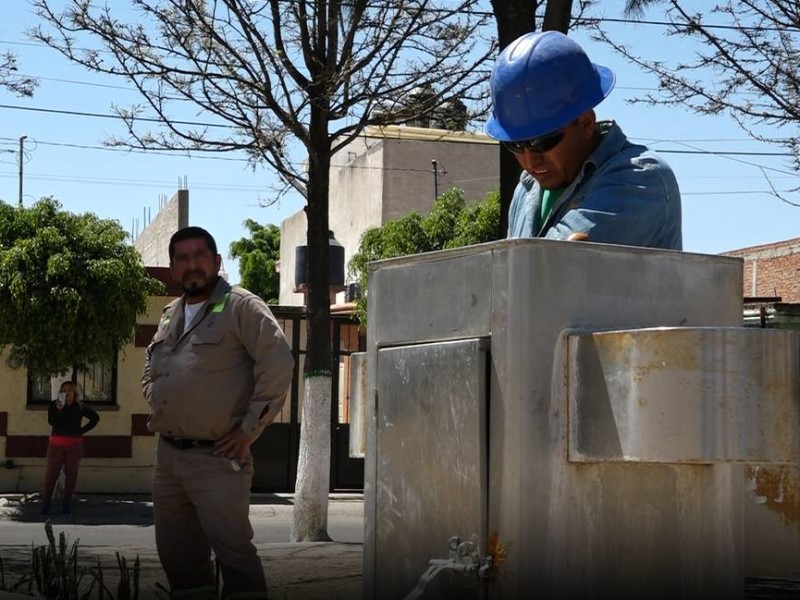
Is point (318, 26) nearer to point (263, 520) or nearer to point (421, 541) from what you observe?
point (263, 520)

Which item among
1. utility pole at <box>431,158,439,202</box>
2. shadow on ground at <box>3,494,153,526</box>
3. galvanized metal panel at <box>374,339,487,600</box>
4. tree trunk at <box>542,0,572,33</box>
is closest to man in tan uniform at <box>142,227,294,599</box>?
galvanized metal panel at <box>374,339,487,600</box>

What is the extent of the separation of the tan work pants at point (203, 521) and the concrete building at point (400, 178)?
99.8 ft

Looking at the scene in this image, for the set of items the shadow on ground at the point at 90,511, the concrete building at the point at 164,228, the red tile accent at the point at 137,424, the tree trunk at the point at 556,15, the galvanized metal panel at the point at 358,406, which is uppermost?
the concrete building at the point at 164,228

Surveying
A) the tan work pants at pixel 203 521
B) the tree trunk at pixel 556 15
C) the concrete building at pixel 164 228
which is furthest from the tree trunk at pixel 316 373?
the concrete building at pixel 164 228

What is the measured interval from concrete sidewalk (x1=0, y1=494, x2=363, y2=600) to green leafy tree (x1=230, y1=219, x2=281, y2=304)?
35721 millimetres

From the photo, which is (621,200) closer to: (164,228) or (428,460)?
(428,460)

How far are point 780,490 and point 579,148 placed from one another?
1.14 metres

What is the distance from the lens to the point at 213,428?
530 centimetres

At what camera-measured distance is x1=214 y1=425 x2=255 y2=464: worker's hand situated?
5.27 metres

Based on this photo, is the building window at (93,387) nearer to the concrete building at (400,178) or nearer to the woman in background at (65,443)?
the woman in background at (65,443)

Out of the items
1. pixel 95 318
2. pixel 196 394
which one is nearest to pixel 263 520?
pixel 95 318

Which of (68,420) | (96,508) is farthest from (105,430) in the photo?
Result: (68,420)

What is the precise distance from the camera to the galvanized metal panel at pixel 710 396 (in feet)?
8.31

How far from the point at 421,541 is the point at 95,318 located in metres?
16.8
